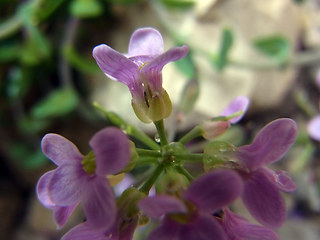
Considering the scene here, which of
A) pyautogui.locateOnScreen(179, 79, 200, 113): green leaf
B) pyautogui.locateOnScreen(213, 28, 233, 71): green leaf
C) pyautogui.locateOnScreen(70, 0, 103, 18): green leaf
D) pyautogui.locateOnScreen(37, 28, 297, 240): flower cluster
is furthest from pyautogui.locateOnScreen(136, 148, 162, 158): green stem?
pyautogui.locateOnScreen(70, 0, 103, 18): green leaf

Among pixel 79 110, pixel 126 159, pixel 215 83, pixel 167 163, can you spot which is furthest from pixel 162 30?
pixel 126 159

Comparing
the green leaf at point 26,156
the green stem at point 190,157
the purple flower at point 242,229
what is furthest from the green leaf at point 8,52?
the purple flower at point 242,229

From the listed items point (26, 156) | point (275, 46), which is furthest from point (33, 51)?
point (275, 46)

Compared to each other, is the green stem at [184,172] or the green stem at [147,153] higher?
the green stem at [147,153]

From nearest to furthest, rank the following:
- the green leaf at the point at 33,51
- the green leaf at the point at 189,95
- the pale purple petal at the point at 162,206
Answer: the pale purple petal at the point at 162,206
the green leaf at the point at 189,95
the green leaf at the point at 33,51

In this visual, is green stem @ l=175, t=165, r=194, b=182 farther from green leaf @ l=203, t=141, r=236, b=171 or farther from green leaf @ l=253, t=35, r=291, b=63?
green leaf @ l=253, t=35, r=291, b=63

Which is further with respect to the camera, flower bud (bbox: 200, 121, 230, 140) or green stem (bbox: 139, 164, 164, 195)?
flower bud (bbox: 200, 121, 230, 140)

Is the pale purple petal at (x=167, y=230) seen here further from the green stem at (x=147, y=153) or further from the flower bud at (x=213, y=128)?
the flower bud at (x=213, y=128)

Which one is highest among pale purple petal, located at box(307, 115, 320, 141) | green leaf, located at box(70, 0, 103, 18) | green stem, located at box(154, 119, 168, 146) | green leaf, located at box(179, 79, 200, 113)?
green leaf, located at box(70, 0, 103, 18)
